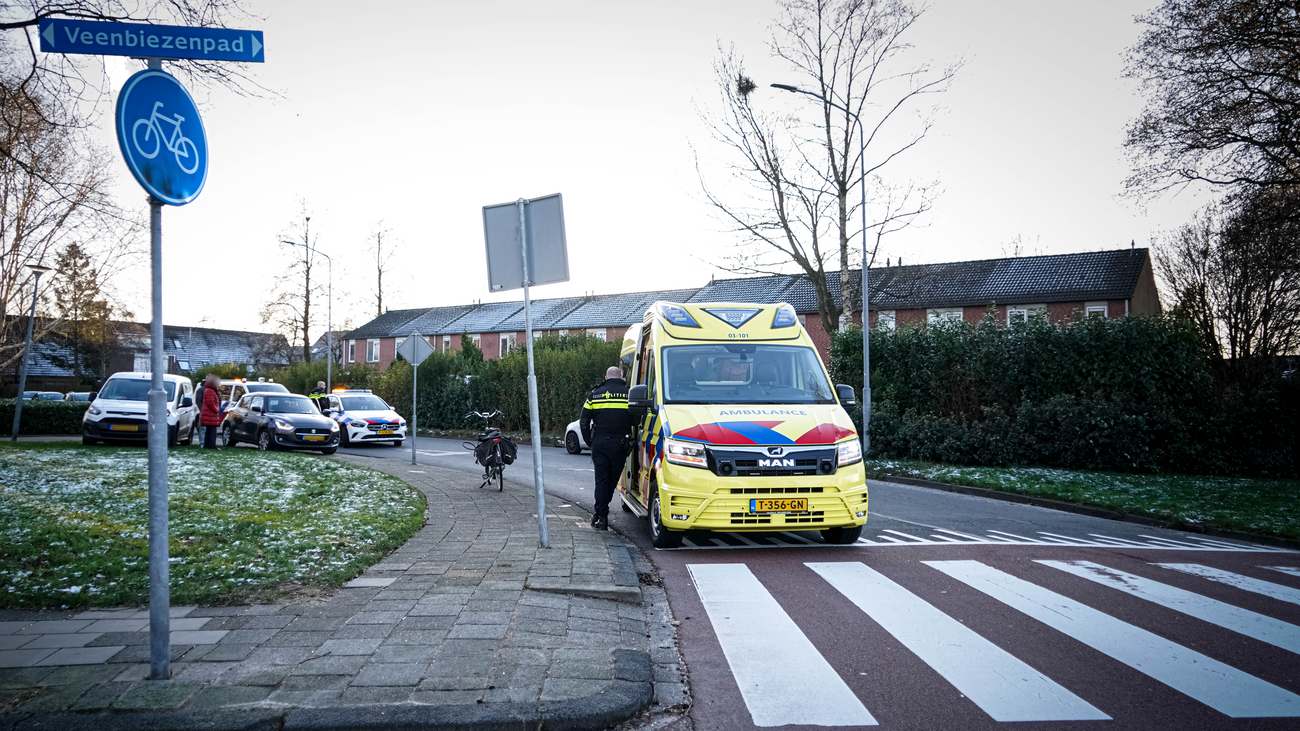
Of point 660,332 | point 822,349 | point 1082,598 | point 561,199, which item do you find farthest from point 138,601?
point 822,349

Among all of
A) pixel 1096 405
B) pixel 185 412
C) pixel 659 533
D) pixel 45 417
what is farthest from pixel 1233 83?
pixel 45 417

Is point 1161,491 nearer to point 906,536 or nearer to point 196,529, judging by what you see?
point 906,536

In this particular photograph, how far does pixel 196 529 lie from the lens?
7836 mm

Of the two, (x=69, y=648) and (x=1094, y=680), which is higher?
(x=69, y=648)

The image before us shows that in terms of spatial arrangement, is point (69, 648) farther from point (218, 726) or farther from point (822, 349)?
point (822, 349)

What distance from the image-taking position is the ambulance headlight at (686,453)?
25.5 feet

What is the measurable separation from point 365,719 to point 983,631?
3.86 meters

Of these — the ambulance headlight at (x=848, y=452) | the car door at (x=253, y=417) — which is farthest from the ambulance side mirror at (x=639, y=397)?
the car door at (x=253, y=417)

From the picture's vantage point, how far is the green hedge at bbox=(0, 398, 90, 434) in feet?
103

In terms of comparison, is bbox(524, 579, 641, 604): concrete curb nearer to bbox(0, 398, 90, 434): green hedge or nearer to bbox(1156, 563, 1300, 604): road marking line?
bbox(1156, 563, 1300, 604): road marking line

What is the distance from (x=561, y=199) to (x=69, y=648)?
529 centimetres

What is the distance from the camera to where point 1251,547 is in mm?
9539

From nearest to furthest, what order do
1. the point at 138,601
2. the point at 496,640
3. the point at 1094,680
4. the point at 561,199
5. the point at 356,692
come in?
the point at 356,692
the point at 1094,680
the point at 496,640
the point at 138,601
the point at 561,199

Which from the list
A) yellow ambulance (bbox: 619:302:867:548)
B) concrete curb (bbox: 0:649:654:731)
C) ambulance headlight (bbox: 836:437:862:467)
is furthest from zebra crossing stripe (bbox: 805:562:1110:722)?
concrete curb (bbox: 0:649:654:731)
